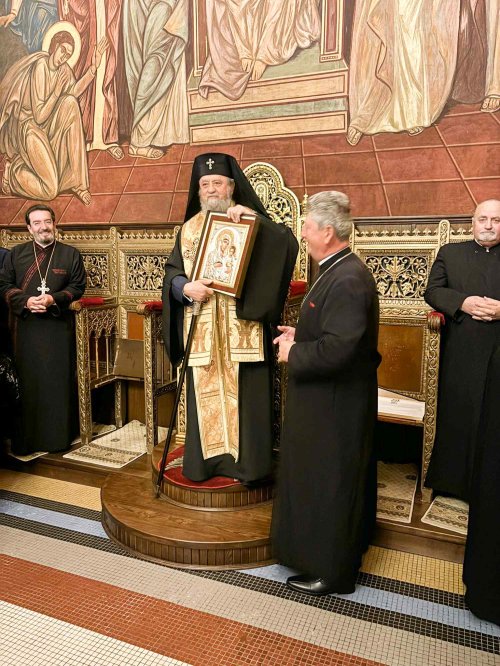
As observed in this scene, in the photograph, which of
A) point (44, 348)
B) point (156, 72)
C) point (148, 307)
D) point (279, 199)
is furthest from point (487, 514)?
point (156, 72)

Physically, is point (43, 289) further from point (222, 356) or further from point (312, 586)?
point (312, 586)

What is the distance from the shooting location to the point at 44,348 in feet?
15.4

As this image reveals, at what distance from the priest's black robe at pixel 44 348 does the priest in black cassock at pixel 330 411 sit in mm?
2521

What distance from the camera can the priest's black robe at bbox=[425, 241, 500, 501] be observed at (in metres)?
3.52

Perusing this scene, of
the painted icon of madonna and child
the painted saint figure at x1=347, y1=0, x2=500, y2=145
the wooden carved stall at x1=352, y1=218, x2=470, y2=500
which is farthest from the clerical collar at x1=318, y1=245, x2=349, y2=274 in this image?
the painted saint figure at x1=347, y1=0, x2=500, y2=145

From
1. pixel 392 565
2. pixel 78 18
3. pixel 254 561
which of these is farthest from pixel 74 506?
pixel 78 18

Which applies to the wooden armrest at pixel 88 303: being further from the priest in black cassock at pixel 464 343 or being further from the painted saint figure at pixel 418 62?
the priest in black cassock at pixel 464 343

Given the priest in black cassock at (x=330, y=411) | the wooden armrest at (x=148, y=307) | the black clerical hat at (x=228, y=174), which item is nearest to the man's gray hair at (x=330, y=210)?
the priest in black cassock at (x=330, y=411)

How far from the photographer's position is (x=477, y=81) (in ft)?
13.2

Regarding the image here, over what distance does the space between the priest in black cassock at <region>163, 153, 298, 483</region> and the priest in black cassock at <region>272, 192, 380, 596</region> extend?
575 millimetres

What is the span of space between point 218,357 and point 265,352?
0.29m

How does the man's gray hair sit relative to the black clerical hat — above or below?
below

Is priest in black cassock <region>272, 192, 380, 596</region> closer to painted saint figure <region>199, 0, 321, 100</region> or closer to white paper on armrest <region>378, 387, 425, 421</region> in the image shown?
white paper on armrest <region>378, 387, 425, 421</region>

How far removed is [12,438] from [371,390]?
10.5 feet
